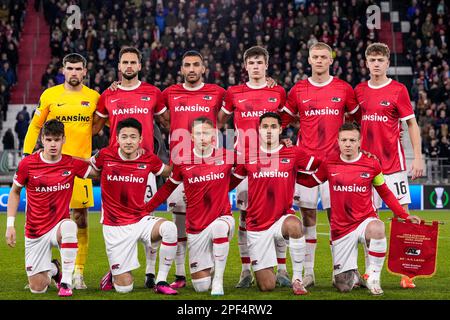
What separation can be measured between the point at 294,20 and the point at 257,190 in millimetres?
18235

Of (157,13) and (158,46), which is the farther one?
(157,13)

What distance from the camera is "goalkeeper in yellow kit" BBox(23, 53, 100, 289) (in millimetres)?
8203

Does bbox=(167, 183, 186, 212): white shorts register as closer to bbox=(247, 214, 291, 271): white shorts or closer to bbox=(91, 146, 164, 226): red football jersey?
bbox=(91, 146, 164, 226): red football jersey

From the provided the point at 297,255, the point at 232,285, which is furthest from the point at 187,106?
the point at 297,255

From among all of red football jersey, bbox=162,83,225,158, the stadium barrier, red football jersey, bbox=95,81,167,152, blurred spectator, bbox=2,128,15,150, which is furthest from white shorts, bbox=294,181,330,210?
blurred spectator, bbox=2,128,15,150

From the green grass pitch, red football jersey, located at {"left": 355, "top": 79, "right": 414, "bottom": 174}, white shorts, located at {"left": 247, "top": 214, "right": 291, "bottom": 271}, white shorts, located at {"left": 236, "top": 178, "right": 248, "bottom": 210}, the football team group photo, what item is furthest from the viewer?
red football jersey, located at {"left": 355, "top": 79, "right": 414, "bottom": 174}

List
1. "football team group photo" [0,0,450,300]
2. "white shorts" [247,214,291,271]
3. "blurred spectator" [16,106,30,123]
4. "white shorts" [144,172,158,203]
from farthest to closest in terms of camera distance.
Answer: "blurred spectator" [16,106,30,123] → "white shorts" [144,172,158,203] → "white shorts" [247,214,291,271] → "football team group photo" [0,0,450,300]

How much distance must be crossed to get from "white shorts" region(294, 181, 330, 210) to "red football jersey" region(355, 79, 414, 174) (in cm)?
61

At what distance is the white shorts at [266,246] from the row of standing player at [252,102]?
0.45m

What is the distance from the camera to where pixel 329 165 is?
760 cm
